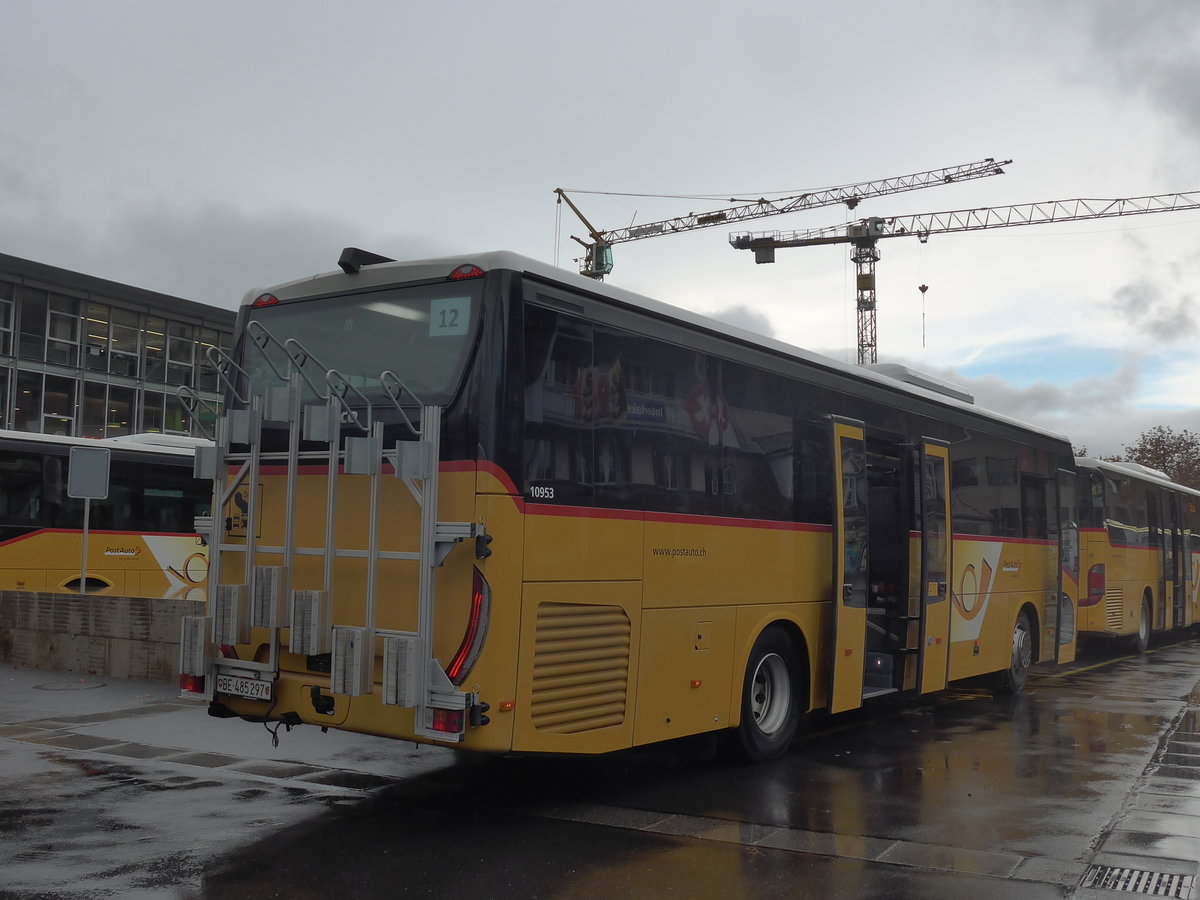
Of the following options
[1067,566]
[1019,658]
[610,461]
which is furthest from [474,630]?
[1067,566]

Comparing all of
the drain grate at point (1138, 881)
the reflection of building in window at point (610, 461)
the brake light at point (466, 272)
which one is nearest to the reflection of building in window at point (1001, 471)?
the reflection of building in window at point (610, 461)

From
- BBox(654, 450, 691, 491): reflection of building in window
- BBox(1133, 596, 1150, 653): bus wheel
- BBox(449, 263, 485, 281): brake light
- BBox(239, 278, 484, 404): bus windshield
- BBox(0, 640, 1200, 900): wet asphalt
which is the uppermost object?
BBox(449, 263, 485, 281): brake light

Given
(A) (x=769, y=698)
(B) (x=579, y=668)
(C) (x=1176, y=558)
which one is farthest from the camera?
(C) (x=1176, y=558)

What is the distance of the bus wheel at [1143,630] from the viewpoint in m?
21.5

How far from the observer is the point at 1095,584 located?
18.6 m

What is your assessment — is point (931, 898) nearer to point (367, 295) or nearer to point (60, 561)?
point (367, 295)

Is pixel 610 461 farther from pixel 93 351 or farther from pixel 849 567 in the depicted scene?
pixel 93 351

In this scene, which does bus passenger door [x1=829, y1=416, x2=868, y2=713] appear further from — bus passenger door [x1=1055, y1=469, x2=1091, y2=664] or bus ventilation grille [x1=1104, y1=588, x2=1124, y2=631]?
bus ventilation grille [x1=1104, y1=588, x2=1124, y2=631]

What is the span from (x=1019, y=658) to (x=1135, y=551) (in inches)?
348

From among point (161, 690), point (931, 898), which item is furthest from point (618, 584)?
point (161, 690)

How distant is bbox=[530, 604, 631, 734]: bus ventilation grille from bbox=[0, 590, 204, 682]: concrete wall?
273 inches

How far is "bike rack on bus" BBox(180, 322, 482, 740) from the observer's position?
6.47 meters

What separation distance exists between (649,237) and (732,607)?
75.9 m

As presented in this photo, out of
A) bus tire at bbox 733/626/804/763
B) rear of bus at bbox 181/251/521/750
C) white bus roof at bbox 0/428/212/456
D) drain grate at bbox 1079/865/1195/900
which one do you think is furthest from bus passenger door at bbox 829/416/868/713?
white bus roof at bbox 0/428/212/456
